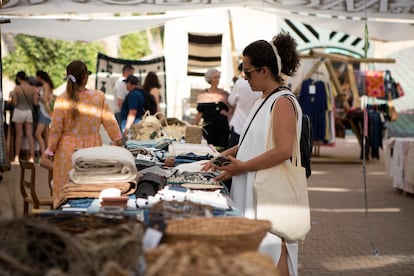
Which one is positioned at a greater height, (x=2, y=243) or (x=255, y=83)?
(x=255, y=83)

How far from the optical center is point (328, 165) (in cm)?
1852

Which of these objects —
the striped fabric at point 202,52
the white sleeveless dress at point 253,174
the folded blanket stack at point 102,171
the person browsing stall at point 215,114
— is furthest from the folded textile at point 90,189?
the striped fabric at point 202,52

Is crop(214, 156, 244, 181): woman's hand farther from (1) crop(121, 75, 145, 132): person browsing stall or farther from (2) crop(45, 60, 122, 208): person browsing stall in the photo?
(1) crop(121, 75, 145, 132): person browsing stall

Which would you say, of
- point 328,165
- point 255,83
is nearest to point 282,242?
point 255,83

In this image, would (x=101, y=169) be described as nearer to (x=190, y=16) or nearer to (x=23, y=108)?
(x=190, y=16)

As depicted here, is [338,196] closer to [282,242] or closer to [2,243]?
[282,242]

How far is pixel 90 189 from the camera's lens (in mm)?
3986

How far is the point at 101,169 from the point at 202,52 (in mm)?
13157

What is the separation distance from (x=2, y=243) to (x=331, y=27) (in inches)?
454

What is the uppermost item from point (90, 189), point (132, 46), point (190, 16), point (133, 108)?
point (132, 46)

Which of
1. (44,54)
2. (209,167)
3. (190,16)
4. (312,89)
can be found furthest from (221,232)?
(44,54)

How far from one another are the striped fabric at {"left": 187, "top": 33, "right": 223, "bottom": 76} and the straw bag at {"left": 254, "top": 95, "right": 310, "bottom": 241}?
12.5 m

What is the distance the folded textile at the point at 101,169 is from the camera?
408cm

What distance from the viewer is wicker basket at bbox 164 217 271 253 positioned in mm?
2574
